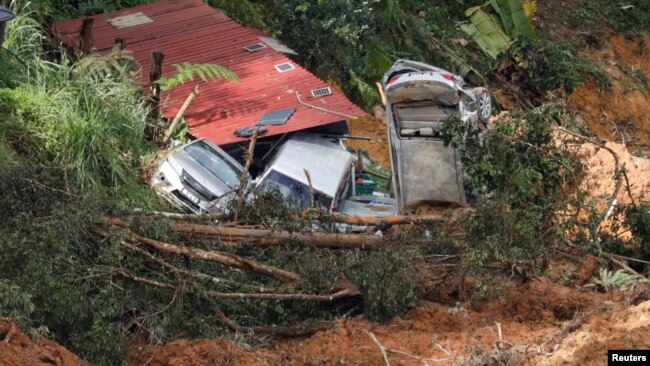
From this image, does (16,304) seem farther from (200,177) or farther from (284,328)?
(200,177)

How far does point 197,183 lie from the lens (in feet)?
52.2

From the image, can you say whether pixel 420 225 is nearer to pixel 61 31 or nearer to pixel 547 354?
pixel 547 354

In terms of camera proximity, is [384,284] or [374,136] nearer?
[384,284]

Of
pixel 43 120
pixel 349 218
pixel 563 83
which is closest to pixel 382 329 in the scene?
pixel 349 218

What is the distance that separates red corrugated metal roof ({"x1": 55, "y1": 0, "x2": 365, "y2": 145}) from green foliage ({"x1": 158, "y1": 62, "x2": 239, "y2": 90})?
0.85ft

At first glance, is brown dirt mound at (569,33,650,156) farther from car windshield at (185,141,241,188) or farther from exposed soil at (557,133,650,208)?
car windshield at (185,141,241,188)

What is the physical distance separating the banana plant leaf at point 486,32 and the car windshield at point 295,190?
12.2m

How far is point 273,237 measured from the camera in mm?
13617

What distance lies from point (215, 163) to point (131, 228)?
11.6 ft

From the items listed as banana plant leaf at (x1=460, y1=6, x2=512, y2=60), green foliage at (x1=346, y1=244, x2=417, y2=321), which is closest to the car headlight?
green foliage at (x1=346, y1=244, x2=417, y2=321)

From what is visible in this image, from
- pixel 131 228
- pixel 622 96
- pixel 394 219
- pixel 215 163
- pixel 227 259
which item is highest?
pixel 131 228

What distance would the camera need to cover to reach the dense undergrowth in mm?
11867

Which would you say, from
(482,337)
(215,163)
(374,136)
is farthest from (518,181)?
(374,136)

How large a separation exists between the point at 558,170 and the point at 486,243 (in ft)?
5.11
